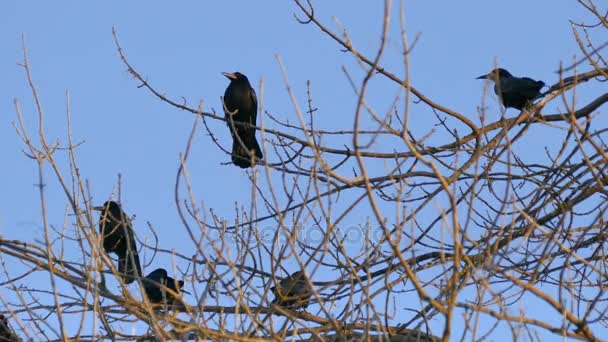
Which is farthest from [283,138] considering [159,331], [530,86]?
[530,86]

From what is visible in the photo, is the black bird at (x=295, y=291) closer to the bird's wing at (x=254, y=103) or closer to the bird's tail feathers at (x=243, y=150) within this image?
the bird's tail feathers at (x=243, y=150)

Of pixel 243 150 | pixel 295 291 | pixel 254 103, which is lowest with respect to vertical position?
pixel 295 291

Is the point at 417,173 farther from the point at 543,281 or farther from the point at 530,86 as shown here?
the point at 530,86

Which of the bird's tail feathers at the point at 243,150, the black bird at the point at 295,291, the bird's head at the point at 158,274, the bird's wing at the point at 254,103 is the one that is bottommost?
the black bird at the point at 295,291

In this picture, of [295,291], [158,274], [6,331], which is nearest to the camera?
[6,331]

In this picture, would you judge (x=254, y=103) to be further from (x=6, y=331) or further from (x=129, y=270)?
(x=6, y=331)

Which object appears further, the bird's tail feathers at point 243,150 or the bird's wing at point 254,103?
the bird's wing at point 254,103

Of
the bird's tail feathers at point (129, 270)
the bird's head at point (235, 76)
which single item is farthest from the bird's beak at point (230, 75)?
the bird's tail feathers at point (129, 270)

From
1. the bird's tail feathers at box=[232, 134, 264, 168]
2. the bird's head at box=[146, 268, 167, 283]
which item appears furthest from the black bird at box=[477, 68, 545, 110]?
the bird's head at box=[146, 268, 167, 283]

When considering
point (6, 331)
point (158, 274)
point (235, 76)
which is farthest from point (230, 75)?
point (6, 331)

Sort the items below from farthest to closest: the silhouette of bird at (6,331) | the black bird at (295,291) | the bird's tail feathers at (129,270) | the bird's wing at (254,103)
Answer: the bird's wing at (254,103) < the silhouette of bird at (6,331) < the black bird at (295,291) < the bird's tail feathers at (129,270)

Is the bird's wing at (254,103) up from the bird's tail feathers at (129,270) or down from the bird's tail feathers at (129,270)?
up

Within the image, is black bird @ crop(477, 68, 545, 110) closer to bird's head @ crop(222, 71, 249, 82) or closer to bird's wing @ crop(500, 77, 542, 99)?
bird's wing @ crop(500, 77, 542, 99)

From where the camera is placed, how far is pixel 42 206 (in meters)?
3.54
